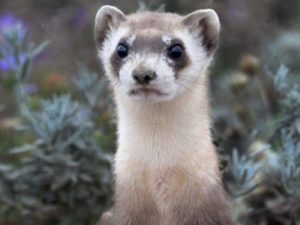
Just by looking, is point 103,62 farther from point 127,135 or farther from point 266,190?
point 266,190

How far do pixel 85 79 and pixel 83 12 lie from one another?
2207 millimetres

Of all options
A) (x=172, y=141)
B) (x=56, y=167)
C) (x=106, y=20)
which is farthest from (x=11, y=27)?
(x=172, y=141)

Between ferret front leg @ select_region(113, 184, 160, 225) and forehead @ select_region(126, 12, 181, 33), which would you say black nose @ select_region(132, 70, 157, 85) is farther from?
ferret front leg @ select_region(113, 184, 160, 225)

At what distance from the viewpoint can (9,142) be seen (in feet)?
15.3

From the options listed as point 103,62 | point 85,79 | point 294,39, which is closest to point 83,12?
point 294,39

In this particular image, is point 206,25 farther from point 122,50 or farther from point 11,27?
point 11,27

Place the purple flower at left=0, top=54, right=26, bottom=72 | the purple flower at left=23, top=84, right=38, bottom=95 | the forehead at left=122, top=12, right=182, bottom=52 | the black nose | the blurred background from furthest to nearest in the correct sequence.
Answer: the purple flower at left=23, top=84, right=38, bottom=95 → the purple flower at left=0, top=54, right=26, bottom=72 → the blurred background → the forehead at left=122, top=12, right=182, bottom=52 → the black nose

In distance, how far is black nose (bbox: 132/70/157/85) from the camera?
9.71 ft

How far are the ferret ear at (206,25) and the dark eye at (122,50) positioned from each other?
296 millimetres

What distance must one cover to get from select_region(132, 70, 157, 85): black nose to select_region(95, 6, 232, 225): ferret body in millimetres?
194

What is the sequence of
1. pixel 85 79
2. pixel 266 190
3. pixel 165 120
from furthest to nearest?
1. pixel 85 79
2. pixel 266 190
3. pixel 165 120

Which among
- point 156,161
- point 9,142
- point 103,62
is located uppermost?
point 103,62

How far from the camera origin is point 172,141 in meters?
3.28

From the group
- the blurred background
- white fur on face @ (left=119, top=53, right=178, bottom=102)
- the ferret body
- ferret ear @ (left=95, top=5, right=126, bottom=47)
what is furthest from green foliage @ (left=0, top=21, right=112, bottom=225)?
white fur on face @ (left=119, top=53, right=178, bottom=102)
